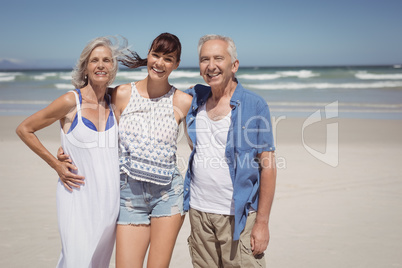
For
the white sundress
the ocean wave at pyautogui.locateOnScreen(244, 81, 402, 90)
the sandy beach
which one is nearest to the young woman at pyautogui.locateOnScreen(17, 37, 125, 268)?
the white sundress

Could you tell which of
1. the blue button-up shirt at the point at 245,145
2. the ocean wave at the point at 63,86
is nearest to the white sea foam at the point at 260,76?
the ocean wave at the point at 63,86

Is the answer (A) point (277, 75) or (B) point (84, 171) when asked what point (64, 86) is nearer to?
(A) point (277, 75)

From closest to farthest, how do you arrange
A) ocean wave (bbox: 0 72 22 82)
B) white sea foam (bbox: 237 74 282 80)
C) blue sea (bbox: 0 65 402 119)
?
blue sea (bbox: 0 65 402 119), ocean wave (bbox: 0 72 22 82), white sea foam (bbox: 237 74 282 80)

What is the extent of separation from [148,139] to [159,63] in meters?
0.56

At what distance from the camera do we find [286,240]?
4465mm

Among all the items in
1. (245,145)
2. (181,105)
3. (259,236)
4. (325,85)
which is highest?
(325,85)

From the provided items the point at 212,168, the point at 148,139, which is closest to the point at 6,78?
the point at 148,139

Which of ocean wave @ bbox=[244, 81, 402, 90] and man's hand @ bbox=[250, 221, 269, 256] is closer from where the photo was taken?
man's hand @ bbox=[250, 221, 269, 256]

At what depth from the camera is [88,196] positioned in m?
2.76

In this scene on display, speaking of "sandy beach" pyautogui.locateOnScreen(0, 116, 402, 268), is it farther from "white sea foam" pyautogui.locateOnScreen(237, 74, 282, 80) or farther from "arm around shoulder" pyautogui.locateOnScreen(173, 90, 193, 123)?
"white sea foam" pyautogui.locateOnScreen(237, 74, 282, 80)

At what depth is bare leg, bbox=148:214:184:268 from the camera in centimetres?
279

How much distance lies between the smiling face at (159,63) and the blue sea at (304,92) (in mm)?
10783

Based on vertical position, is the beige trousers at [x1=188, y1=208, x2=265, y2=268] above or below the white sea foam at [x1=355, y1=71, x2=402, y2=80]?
below

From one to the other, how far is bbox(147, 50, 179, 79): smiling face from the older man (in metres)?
0.24
